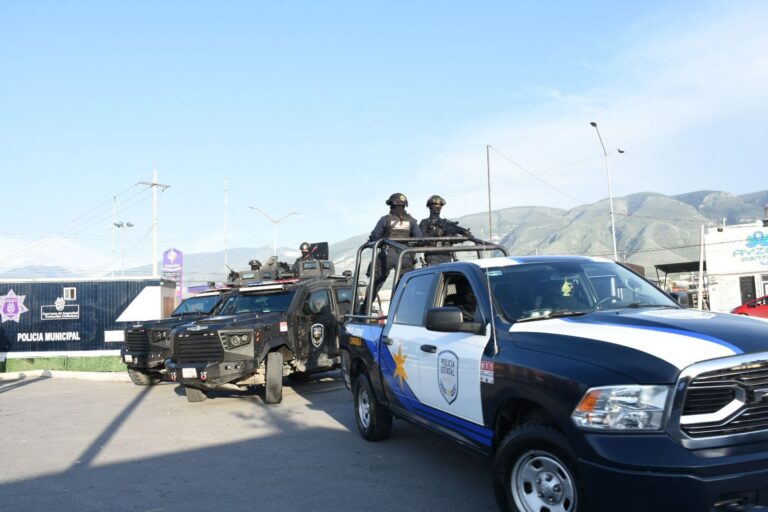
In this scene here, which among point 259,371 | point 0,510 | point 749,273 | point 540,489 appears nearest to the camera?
point 540,489

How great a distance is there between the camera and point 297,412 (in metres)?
8.89

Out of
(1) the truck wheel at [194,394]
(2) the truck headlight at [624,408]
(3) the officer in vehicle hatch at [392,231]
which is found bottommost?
(1) the truck wheel at [194,394]

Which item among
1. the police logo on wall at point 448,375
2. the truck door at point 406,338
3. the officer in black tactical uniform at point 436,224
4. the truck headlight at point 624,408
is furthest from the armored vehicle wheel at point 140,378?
the truck headlight at point 624,408

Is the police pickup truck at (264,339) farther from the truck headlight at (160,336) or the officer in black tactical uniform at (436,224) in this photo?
the officer in black tactical uniform at (436,224)

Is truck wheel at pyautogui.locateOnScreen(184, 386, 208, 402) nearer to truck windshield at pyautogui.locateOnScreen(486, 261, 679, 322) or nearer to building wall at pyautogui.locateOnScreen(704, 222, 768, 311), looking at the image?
truck windshield at pyautogui.locateOnScreen(486, 261, 679, 322)

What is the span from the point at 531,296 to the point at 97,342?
63.3 feet

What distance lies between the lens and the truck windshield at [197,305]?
13922mm

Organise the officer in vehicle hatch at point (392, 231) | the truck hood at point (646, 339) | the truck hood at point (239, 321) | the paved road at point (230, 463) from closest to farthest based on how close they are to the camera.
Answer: the truck hood at point (646, 339), the paved road at point (230, 463), the officer in vehicle hatch at point (392, 231), the truck hood at point (239, 321)

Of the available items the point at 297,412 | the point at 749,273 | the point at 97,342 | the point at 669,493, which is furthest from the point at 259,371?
the point at 749,273

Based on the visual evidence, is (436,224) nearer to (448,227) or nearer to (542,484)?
(448,227)

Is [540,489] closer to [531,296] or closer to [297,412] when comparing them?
[531,296]

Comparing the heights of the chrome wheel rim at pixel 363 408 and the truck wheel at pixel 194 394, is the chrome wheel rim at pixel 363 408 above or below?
above

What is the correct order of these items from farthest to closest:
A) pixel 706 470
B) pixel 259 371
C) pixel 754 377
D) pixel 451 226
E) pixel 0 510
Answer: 1. pixel 259 371
2. pixel 451 226
3. pixel 0 510
4. pixel 754 377
5. pixel 706 470

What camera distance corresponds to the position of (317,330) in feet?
35.1
